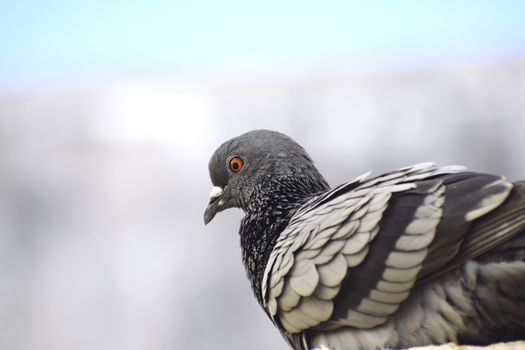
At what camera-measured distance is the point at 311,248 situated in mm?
3205

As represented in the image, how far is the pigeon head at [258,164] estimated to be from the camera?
13.3 feet

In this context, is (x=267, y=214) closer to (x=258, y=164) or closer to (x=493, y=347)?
(x=258, y=164)

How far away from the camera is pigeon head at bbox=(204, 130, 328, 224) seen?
404 centimetres

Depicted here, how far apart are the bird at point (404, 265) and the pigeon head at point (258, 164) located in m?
0.49

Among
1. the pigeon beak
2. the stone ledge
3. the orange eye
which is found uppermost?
the orange eye

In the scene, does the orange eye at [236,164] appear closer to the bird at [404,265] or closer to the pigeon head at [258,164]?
the pigeon head at [258,164]

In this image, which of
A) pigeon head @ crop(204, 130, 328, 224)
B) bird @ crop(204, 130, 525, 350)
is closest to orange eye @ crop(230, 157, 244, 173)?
pigeon head @ crop(204, 130, 328, 224)

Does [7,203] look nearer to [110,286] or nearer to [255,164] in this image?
[110,286]

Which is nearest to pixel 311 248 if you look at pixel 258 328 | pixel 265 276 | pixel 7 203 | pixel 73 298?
pixel 265 276

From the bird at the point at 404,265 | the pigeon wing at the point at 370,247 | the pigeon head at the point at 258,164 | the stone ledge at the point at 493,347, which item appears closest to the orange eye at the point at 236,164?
the pigeon head at the point at 258,164

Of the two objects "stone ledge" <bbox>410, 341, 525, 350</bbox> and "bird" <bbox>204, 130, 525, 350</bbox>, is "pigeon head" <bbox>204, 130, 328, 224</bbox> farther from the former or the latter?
"stone ledge" <bbox>410, 341, 525, 350</bbox>

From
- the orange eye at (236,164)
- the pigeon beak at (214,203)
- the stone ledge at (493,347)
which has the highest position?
the orange eye at (236,164)

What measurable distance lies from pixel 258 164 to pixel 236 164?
0.44 feet

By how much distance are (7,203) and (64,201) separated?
2.13 ft
